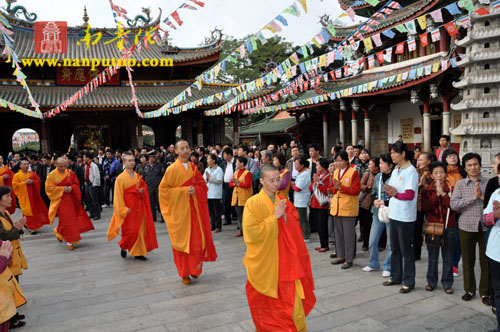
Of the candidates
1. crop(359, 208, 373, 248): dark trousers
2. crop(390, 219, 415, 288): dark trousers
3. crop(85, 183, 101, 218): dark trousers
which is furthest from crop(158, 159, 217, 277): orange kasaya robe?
crop(85, 183, 101, 218): dark trousers

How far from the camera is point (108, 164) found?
10.8m

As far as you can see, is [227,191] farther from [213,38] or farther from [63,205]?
[213,38]

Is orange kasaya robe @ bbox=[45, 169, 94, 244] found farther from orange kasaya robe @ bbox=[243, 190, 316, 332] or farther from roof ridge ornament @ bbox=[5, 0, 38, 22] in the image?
roof ridge ornament @ bbox=[5, 0, 38, 22]

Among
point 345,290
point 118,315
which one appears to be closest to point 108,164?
point 118,315

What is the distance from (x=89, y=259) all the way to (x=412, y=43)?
27.0ft

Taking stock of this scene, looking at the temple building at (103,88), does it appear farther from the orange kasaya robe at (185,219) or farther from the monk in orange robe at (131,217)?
the orange kasaya robe at (185,219)

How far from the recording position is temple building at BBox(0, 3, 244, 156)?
19.2 meters

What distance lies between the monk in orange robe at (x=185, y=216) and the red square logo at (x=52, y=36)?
18584mm

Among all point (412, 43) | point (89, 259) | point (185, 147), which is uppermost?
point (412, 43)

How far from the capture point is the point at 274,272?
3.01 meters

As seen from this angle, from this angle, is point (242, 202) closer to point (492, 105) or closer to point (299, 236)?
point (299, 236)

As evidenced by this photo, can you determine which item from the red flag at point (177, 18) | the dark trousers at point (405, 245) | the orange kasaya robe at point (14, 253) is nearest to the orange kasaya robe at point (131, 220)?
the orange kasaya robe at point (14, 253)

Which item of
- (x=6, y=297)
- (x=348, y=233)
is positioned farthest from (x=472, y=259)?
(x=6, y=297)

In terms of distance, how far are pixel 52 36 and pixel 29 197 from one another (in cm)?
1611
